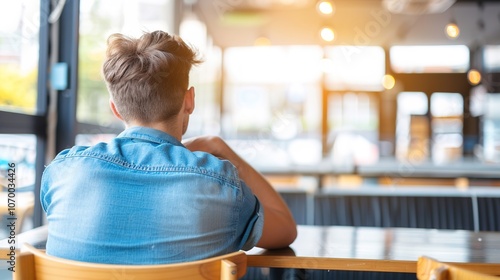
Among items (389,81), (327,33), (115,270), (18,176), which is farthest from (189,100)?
(389,81)

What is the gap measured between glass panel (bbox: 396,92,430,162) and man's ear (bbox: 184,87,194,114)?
810 centimetres

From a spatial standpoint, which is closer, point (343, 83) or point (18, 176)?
point (18, 176)

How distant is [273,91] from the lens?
9.65 m

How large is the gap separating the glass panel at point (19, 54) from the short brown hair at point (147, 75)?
0.88 m

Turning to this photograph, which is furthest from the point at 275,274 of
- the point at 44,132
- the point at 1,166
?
the point at 44,132

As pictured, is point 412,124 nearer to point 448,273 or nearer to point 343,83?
point 343,83

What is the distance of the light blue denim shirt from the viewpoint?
1.01m

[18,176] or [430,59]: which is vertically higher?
[430,59]

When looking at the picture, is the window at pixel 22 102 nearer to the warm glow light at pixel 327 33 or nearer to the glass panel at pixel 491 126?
the warm glow light at pixel 327 33

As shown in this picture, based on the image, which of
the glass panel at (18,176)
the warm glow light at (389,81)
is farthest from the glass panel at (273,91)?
the glass panel at (18,176)

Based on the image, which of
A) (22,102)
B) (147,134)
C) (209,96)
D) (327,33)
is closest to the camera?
(147,134)

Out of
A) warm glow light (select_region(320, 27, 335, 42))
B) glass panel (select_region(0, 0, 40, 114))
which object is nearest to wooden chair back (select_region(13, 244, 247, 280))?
glass panel (select_region(0, 0, 40, 114))

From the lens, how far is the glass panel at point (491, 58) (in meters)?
8.80

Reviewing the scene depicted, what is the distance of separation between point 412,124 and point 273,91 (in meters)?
2.48
